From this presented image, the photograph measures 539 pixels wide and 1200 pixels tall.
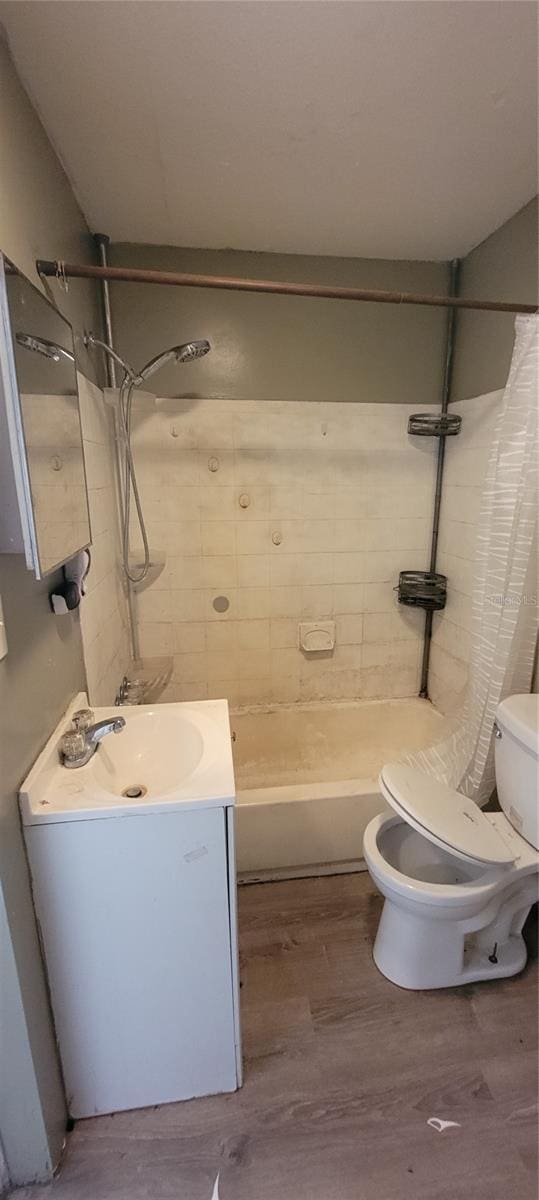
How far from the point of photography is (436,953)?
4.25 feet

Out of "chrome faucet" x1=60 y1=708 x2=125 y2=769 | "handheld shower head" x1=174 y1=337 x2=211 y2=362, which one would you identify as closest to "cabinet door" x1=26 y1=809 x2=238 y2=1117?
"chrome faucet" x1=60 y1=708 x2=125 y2=769

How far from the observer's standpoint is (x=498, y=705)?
4.55ft

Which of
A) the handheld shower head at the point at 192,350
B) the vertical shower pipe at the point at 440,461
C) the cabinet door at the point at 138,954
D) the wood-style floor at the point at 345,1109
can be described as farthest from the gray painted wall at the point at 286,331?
the wood-style floor at the point at 345,1109

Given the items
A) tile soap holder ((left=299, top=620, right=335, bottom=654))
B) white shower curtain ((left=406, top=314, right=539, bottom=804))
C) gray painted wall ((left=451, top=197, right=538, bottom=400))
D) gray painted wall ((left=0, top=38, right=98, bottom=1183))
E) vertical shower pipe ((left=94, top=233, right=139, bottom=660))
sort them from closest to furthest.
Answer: gray painted wall ((left=0, top=38, right=98, bottom=1183)), white shower curtain ((left=406, top=314, right=539, bottom=804)), gray painted wall ((left=451, top=197, right=538, bottom=400)), vertical shower pipe ((left=94, top=233, right=139, bottom=660)), tile soap holder ((left=299, top=620, right=335, bottom=654))

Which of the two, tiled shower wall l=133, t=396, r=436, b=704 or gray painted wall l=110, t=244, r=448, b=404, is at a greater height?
gray painted wall l=110, t=244, r=448, b=404

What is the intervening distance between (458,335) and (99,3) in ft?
5.27

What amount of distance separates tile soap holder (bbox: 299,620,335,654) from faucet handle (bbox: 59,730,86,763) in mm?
1373

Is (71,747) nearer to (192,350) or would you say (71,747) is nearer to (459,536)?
(192,350)

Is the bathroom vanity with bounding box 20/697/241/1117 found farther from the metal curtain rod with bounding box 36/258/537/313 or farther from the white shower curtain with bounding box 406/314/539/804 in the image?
the metal curtain rod with bounding box 36/258/537/313

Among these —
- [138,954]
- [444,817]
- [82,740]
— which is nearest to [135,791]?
[82,740]

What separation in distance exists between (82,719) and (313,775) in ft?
3.32

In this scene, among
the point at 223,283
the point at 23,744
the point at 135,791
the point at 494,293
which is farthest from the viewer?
the point at 494,293

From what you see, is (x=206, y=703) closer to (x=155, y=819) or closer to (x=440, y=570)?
(x=155, y=819)

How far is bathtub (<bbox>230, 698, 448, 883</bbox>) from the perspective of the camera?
165 centimetres
